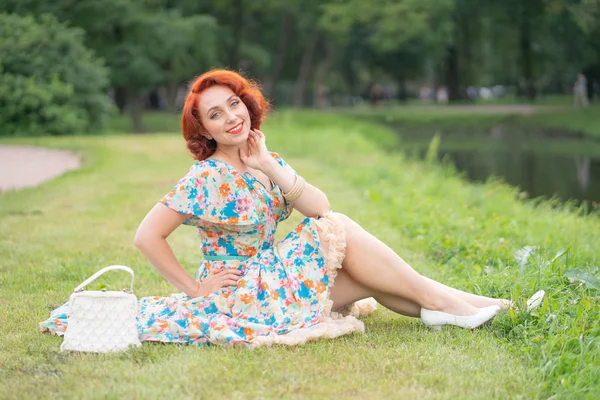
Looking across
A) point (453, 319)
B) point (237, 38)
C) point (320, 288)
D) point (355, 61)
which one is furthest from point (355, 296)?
point (355, 61)

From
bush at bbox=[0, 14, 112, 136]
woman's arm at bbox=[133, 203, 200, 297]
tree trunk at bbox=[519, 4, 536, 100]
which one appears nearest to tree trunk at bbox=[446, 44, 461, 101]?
tree trunk at bbox=[519, 4, 536, 100]

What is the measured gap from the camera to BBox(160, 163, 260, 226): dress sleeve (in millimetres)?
3736

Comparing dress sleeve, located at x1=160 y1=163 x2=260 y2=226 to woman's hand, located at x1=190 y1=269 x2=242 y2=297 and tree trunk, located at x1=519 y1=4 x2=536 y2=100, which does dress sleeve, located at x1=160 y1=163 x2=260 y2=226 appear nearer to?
woman's hand, located at x1=190 y1=269 x2=242 y2=297

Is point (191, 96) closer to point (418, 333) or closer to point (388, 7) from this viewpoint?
point (418, 333)

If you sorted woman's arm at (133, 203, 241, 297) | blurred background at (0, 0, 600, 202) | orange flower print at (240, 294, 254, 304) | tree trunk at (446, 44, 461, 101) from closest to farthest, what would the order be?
1. woman's arm at (133, 203, 241, 297)
2. orange flower print at (240, 294, 254, 304)
3. blurred background at (0, 0, 600, 202)
4. tree trunk at (446, 44, 461, 101)

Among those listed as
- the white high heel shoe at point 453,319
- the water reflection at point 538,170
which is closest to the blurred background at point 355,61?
the water reflection at point 538,170

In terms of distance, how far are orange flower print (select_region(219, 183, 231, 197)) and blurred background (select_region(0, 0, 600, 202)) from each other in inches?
379

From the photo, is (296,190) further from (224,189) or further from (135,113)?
(135,113)

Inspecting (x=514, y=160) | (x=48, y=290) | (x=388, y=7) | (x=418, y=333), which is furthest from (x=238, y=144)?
(x=388, y=7)

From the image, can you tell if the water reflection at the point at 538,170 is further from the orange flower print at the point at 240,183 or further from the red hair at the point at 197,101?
the orange flower print at the point at 240,183

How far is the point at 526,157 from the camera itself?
19656 millimetres

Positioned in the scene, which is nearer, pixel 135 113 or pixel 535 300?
pixel 535 300

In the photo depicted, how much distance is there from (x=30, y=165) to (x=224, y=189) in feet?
34.1

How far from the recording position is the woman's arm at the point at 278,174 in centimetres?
386
